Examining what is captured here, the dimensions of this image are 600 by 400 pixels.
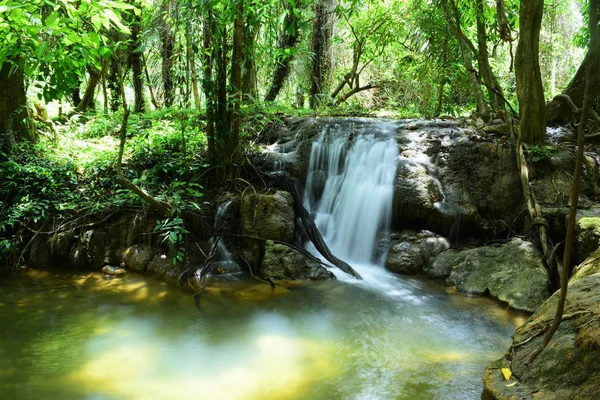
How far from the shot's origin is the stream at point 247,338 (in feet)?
11.3

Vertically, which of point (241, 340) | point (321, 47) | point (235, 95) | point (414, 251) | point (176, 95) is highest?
point (321, 47)

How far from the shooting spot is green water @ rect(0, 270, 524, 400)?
3.43 meters

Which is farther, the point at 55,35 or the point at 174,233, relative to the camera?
the point at 174,233

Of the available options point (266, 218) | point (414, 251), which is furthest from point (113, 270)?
point (414, 251)

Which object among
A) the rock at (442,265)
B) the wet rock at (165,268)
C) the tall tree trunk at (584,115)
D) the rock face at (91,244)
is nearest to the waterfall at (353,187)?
the rock at (442,265)

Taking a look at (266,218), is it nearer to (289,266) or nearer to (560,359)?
(289,266)

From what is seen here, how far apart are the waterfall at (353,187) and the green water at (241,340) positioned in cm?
119

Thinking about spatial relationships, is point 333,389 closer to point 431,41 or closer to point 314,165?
point 314,165

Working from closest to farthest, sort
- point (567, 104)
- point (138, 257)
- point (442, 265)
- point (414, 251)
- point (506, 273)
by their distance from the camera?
point (506, 273), point (138, 257), point (442, 265), point (414, 251), point (567, 104)

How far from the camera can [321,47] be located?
12398 mm

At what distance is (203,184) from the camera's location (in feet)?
22.6

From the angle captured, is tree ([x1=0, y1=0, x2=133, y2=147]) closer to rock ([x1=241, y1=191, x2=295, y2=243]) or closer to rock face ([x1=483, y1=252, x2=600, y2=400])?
rock ([x1=241, y1=191, x2=295, y2=243])

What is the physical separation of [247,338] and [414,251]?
3.13 meters

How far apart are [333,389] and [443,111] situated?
11246mm
